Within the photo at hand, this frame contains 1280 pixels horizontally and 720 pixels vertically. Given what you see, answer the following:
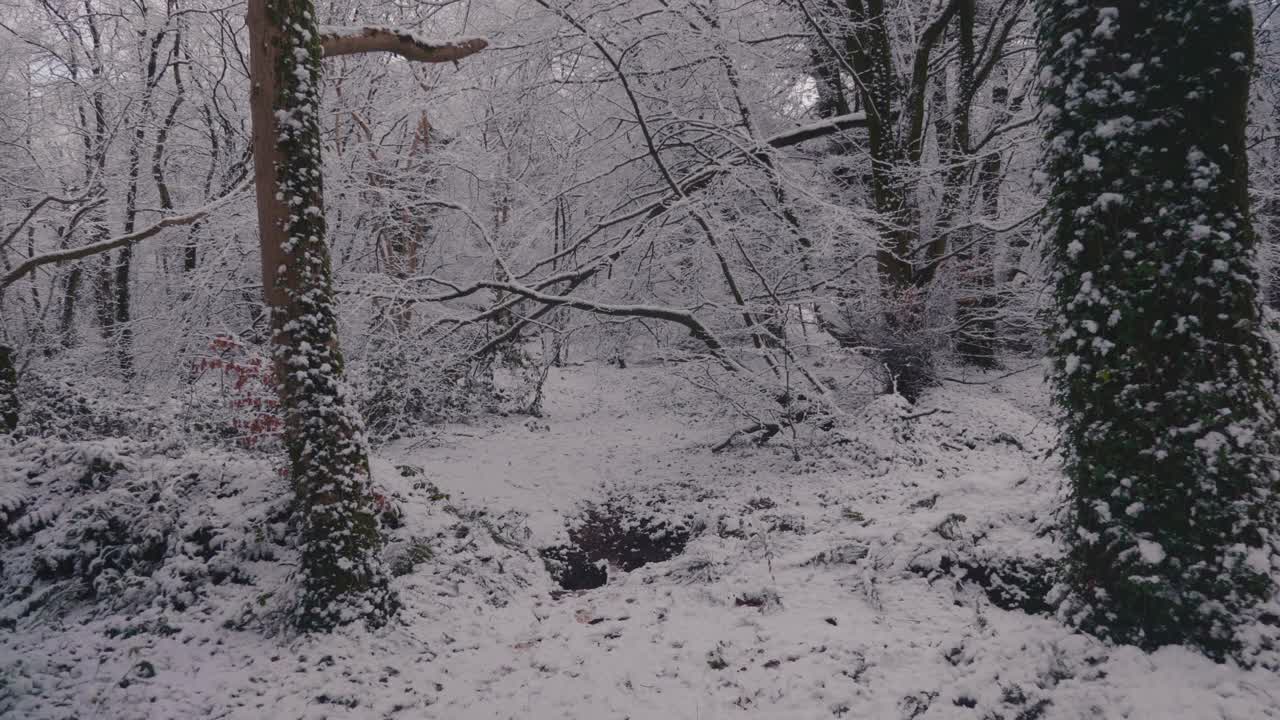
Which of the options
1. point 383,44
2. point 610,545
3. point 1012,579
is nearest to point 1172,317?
point 1012,579

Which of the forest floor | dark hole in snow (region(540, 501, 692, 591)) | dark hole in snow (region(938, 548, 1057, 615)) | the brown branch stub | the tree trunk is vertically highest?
the brown branch stub

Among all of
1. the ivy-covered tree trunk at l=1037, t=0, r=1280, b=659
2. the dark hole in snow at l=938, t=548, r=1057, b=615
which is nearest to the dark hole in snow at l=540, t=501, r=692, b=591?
the dark hole in snow at l=938, t=548, r=1057, b=615

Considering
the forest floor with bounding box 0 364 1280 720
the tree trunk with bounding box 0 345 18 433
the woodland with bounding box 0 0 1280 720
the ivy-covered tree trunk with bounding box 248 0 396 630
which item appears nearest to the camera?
the woodland with bounding box 0 0 1280 720

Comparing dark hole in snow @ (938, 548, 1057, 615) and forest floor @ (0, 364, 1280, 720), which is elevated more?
dark hole in snow @ (938, 548, 1057, 615)

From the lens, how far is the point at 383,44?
5.18 meters

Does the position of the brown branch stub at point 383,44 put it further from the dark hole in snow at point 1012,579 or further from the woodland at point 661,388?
the dark hole in snow at point 1012,579

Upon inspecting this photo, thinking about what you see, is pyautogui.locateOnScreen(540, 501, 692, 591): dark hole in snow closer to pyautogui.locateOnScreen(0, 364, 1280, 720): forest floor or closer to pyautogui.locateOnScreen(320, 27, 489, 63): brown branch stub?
pyautogui.locateOnScreen(0, 364, 1280, 720): forest floor

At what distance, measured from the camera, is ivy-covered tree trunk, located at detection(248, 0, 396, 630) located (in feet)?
14.0

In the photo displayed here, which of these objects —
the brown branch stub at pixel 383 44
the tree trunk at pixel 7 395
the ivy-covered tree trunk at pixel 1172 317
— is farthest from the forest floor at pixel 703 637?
the brown branch stub at pixel 383 44

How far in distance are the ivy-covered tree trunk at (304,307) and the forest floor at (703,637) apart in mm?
550

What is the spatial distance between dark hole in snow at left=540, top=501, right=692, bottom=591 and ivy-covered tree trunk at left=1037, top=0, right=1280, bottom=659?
164 inches

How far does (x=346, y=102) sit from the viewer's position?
1210 centimetres

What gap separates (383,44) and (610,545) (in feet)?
17.6

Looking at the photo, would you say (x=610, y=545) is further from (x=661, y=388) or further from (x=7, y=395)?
(x=7, y=395)
